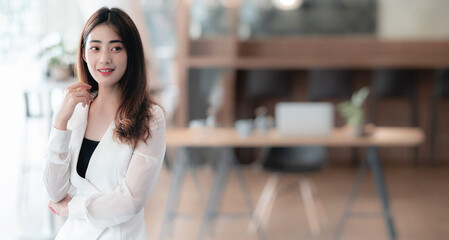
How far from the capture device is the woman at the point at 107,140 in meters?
0.96

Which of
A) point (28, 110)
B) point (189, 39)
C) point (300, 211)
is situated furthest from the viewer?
point (189, 39)

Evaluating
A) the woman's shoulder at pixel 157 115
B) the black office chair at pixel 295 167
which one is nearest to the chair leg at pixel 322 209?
the black office chair at pixel 295 167

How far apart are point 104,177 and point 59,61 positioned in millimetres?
2186

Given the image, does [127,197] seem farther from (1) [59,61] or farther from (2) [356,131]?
A: (2) [356,131]

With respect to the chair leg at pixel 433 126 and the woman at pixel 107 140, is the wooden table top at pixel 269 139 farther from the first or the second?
the chair leg at pixel 433 126

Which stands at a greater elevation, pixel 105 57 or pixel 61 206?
pixel 105 57

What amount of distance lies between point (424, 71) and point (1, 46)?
15.3ft

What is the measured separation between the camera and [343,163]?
6281mm

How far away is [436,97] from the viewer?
242 inches

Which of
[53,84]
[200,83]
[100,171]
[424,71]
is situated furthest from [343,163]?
[100,171]

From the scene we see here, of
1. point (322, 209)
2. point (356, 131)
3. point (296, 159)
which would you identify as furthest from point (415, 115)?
point (356, 131)

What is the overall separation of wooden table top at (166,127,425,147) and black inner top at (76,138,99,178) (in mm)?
2247

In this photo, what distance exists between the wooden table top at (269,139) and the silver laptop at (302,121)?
0.04 m

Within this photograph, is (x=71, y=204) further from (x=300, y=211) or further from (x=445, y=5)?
(x=445, y=5)
